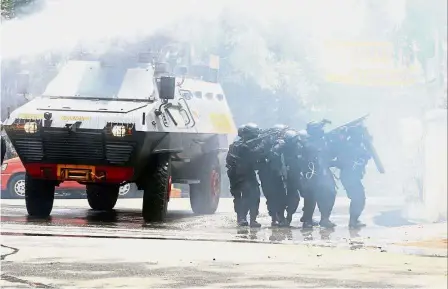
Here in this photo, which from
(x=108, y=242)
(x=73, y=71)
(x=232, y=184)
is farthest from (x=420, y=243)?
(x=73, y=71)

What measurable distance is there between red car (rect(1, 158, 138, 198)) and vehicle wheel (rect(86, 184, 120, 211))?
112 mm

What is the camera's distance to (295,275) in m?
11.7

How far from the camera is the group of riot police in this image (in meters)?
15.4

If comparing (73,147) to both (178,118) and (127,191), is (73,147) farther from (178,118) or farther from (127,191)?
(178,118)

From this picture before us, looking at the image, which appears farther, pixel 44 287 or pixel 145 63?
pixel 145 63

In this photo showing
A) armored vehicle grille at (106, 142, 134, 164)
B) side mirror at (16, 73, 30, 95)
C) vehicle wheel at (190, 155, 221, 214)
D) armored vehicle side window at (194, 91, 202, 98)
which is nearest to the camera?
side mirror at (16, 73, 30, 95)

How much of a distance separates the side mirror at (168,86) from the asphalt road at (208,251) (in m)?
1.57

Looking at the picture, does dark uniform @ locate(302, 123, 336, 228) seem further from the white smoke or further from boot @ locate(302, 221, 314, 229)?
the white smoke

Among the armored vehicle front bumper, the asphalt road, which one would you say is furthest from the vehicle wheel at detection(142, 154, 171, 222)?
the armored vehicle front bumper

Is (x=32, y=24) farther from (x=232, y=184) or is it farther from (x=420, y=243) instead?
(x=420, y=243)

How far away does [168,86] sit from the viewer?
15000 mm

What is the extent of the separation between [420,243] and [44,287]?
5.77 meters

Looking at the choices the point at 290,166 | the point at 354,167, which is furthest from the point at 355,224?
the point at 290,166

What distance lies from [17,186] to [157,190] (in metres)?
2.15
